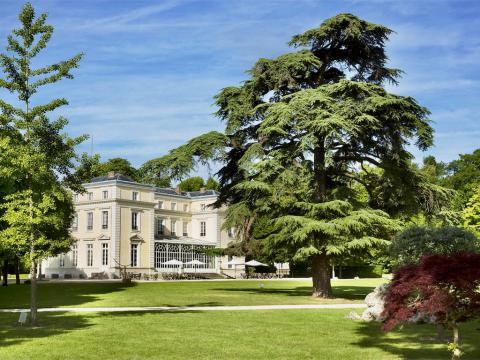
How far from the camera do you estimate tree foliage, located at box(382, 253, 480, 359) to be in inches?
318

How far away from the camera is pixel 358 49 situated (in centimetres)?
2489

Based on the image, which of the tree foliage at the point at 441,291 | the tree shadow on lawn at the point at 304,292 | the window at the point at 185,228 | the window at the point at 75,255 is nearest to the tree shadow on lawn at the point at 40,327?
the tree foliage at the point at 441,291

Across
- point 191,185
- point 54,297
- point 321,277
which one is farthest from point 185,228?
point 321,277

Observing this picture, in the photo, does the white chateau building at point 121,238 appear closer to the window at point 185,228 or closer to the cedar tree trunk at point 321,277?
the window at point 185,228

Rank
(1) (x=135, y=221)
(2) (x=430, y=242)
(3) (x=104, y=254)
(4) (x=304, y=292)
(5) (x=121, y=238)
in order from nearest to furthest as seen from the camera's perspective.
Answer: (2) (x=430, y=242) < (4) (x=304, y=292) < (5) (x=121, y=238) < (3) (x=104, y=254) < (1) (x=135, y=221)

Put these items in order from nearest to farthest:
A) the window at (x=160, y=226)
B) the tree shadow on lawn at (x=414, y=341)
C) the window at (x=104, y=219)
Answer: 1. the tree shadow on lawn at (x=414, y=341)
2. the window at (x=104, y=219)
3. the window at (x=160, y=226)

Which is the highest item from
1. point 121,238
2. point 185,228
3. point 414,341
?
point 185,228

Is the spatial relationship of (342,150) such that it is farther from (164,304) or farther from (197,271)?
(197,271)

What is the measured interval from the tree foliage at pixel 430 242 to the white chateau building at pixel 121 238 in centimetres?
3933

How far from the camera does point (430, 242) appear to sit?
14.0m

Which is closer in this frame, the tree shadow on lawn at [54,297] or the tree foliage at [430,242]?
the tree foliage at [430,242]

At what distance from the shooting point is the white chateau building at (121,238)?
185ft

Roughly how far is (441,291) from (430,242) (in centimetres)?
610

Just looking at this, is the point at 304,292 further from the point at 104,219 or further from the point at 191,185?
the point at 191,185
